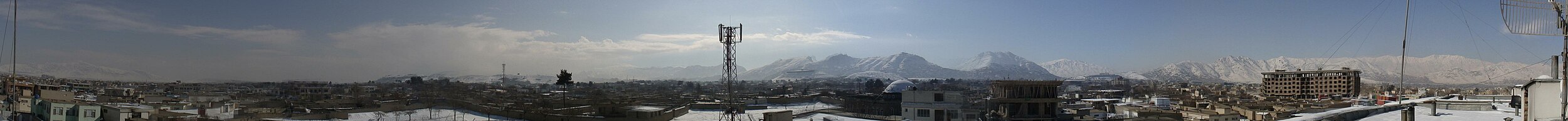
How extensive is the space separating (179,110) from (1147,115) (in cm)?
1057

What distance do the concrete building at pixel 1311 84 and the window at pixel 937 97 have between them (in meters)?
9.07

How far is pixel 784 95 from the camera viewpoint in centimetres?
1689

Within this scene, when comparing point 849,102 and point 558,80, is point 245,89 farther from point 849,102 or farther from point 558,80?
point 849,102

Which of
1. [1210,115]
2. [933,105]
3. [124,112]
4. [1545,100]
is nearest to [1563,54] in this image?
[1545,100]

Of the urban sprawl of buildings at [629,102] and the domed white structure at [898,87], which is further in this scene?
the domed white structure at [898,87]

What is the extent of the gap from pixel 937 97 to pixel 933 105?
18 cm

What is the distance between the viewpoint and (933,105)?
916cm

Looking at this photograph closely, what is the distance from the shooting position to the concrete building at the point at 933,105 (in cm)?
907

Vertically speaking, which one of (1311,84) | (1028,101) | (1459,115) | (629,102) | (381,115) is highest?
(1311,84)

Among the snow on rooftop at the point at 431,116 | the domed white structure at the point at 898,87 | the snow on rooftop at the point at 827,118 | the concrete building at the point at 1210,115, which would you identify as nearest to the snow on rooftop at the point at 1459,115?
the concrete building at the point at 1210,115

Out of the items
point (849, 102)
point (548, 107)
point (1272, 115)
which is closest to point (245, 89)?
point (548, 107)

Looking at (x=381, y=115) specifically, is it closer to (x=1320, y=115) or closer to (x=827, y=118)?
(x=827, y=118)

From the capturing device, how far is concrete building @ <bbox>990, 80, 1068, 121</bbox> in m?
12.1

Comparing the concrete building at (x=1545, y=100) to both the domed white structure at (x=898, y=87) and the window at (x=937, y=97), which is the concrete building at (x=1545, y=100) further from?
the domed white structure at (x=898, y=87)
